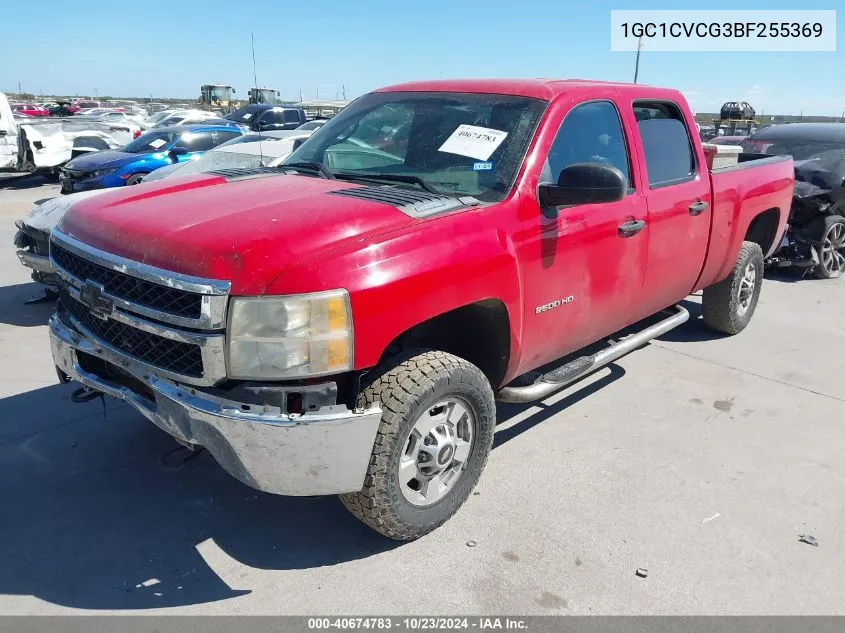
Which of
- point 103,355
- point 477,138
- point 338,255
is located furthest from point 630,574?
point 103,355

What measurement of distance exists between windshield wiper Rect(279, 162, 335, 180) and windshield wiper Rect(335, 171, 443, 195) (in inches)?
1.9

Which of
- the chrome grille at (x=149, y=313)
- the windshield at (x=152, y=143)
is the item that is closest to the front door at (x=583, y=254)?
the chrome grille at (x=149, y=313)

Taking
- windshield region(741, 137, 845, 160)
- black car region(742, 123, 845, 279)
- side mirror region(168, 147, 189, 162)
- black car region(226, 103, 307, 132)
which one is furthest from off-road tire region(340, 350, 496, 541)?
black car region(226, 103, 307, 132)

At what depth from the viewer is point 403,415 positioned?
2.74m

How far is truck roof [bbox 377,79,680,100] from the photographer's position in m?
3.64

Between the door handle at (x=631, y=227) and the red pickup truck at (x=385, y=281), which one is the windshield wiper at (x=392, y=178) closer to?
the red pickup truck at (x=385, y=281)

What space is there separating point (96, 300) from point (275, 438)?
3.49ft

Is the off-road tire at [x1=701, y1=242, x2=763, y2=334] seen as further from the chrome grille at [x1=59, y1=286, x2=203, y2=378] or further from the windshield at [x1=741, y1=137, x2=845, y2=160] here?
the chrome grille at [x1=59, y1=286, x2=203, y2=378]

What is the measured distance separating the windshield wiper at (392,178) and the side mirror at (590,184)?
0.59 m

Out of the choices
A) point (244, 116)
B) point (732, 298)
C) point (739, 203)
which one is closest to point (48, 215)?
point (739, 203)

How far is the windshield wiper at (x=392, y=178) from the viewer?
3.33 metres

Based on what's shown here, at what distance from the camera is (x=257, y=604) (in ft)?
8.86
